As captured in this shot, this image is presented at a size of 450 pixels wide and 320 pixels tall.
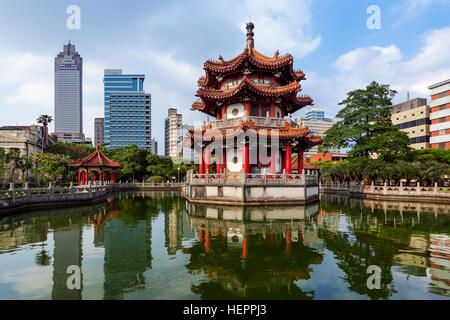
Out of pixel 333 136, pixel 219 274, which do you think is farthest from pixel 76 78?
pixel 219 274

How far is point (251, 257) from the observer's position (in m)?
8.13

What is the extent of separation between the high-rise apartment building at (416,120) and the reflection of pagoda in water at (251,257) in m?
53.1

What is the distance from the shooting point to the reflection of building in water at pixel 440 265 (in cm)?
603

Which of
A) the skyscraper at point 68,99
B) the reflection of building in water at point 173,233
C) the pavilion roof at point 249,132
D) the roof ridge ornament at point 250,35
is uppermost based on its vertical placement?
the skyscraper at point 68,99

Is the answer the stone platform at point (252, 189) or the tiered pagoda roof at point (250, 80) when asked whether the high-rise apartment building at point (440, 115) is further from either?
the stone platform at point (252, 189)

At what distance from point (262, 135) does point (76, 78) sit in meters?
220

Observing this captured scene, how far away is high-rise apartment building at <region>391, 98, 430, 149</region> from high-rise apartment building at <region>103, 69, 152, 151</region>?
3885 inches

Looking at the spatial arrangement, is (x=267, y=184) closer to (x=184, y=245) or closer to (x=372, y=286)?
(x=184, y=245)

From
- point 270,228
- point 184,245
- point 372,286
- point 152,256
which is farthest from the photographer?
point 270,228

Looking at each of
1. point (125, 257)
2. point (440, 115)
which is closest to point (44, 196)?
point (125, 257)

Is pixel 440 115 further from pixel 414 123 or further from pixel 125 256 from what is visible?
pixel 125 256

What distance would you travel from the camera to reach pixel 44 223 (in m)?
14.2

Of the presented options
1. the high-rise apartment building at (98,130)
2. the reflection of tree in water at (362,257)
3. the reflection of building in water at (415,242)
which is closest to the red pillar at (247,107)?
the reflection of building in water at (415,242)

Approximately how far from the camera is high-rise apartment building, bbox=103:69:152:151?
118 m
